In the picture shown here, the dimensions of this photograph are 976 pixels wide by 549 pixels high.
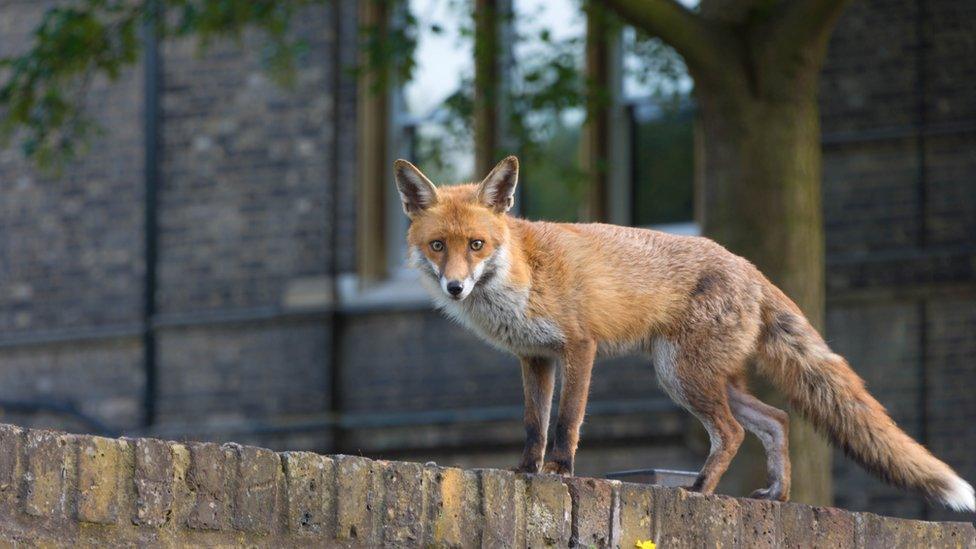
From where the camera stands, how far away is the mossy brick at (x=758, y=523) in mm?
6254

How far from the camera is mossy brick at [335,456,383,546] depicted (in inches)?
204

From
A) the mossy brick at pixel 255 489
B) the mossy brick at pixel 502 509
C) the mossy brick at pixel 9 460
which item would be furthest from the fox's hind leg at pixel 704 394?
the mossy brick at pixel 9 460

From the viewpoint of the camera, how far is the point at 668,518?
19.8ft

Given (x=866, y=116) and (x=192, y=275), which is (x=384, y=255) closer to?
(x=192, y=275)

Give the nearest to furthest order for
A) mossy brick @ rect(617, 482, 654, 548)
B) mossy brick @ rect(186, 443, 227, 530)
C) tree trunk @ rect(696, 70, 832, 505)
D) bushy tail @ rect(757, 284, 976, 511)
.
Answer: mossy brick @ rect(186, 443, 227, 530)
mossy brick @ rect(617, 482, 654, 548)
bushy tail @ rect(757, 284, 976, 511)
tree trunk @ rect(696, 70, 832, 505)

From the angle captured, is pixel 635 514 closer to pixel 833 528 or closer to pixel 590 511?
pixel 590 511

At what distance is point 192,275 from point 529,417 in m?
11.9

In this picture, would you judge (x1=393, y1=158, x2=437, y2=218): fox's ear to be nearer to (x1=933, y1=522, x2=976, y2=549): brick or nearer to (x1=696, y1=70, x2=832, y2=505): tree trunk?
(x1=933, y1=522, x2=976, y2=549): brick

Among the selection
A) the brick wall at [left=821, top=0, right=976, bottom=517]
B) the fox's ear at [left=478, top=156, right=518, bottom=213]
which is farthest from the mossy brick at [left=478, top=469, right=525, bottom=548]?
the brick wall at [left=821, top=0, right=976, bottom=517]

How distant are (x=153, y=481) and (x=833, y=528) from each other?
9.31 feet

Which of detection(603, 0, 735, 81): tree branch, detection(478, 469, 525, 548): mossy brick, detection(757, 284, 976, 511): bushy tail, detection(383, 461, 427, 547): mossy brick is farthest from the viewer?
detection(603, 0, 735, 81): tree branch

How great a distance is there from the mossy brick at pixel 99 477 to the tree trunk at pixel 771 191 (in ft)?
20.7

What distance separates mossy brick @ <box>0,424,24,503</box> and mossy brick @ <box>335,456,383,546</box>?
0.99 metres

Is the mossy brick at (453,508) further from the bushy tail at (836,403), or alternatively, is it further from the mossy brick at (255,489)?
the bushy tail at (836,403)
